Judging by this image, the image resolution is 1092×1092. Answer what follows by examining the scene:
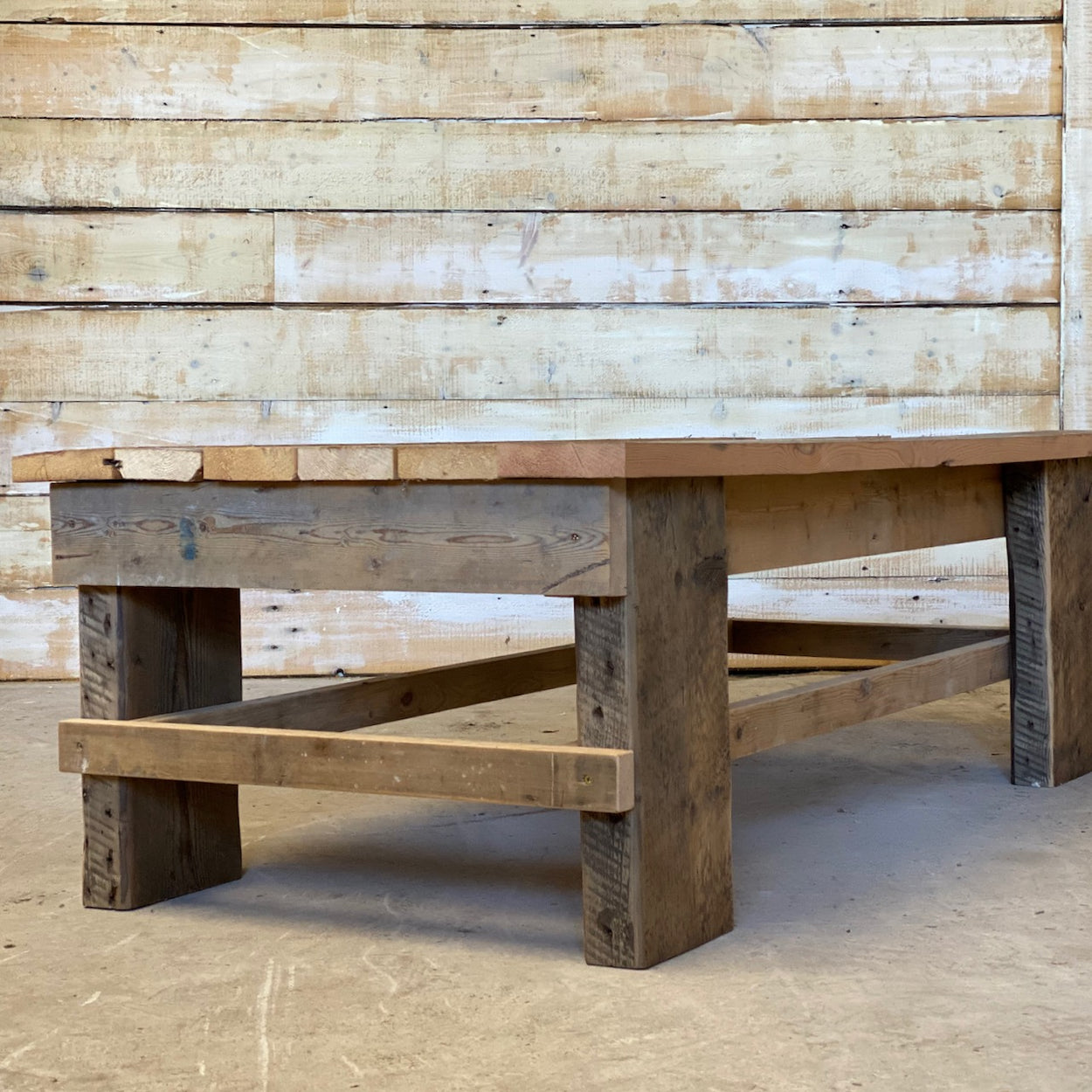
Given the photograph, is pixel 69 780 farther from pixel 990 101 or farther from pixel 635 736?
pixel 990 101

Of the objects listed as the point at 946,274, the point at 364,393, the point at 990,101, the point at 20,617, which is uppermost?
the point at 990,101

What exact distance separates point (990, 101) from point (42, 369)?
2803 mm

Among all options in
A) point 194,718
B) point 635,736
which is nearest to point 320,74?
Result: point 194,718

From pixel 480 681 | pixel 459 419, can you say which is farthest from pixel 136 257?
pixel 480 681

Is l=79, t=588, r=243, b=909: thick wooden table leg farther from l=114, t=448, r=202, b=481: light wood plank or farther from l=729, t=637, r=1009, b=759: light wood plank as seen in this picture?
A: l=729, t=637, r=1009, b=759: light wood plank

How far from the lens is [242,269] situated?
407 cm

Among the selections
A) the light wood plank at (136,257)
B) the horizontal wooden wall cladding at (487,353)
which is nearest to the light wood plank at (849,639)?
the horizontal wooden wall cladding at (487,353)

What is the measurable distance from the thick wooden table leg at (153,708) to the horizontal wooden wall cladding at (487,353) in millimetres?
2001

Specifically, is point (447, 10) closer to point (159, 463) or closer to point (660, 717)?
point (159, 463)

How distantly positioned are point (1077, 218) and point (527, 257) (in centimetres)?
158

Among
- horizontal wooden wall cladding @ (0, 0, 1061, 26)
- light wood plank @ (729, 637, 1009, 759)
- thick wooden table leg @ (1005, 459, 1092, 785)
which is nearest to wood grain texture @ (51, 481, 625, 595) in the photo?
light wood plank @ (729, 637, 1009, 759)

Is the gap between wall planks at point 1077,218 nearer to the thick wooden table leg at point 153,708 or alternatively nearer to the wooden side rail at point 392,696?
the wooden side rail at point 392,696

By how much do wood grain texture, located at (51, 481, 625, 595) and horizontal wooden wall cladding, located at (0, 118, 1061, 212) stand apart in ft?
7.27

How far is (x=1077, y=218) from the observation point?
13.5 ft
